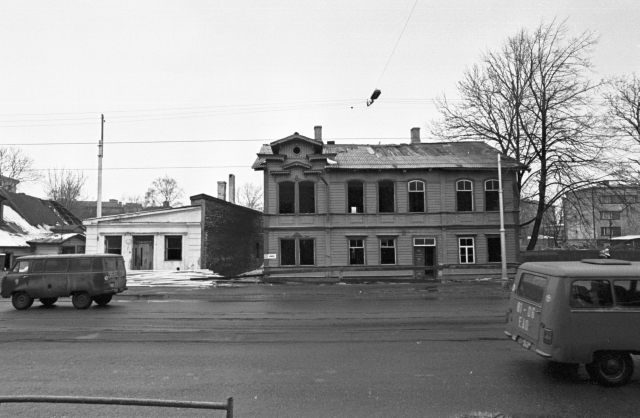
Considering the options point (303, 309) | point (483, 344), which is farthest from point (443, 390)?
point (303, 309)

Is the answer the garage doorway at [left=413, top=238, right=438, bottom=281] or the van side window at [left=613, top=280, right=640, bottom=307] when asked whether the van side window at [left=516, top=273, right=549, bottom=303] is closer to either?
the van side window at [left=613, top=280, right=640, bottom=307]

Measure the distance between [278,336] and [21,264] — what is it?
11.6m

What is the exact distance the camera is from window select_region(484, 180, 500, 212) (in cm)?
2702

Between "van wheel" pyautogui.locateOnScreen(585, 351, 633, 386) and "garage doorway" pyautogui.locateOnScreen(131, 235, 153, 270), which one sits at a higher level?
"garage doorway" pyautogui.locateOnScreen(131, 235, 153, 270)

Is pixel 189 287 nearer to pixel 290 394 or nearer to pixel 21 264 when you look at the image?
pixel 21 264

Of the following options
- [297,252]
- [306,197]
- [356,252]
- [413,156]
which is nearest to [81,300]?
[297,252]

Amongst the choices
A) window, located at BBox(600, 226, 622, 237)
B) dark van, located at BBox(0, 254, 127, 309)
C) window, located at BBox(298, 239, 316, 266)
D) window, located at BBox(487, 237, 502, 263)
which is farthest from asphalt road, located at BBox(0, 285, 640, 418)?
window, located at BBox(600, 226, 622, 237)

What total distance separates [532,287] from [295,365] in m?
4.44

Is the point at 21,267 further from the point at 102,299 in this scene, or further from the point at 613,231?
the point at 613,231

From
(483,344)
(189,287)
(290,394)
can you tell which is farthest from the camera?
(189,287)

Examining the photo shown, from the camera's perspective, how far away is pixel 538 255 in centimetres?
2834

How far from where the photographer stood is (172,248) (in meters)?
28.7

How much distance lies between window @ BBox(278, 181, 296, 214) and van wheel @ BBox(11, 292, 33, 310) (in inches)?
582

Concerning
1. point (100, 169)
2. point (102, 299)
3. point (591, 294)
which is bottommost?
point (102, 299)
